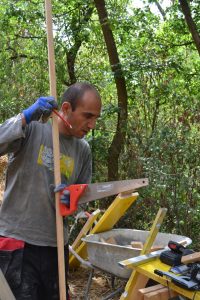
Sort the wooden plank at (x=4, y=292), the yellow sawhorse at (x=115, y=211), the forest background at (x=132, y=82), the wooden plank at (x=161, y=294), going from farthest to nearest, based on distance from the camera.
Result: the forest background at (x=132, y=82), the yellow sawhorse at (x=115, y=211), the wooden plank at (x=161, y=294), the wooden plank at (x=4, y=292)

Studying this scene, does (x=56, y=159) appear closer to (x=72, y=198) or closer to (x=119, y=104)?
(x=72, y=198)

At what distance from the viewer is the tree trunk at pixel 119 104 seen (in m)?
5.23

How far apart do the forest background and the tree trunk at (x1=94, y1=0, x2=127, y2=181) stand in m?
0.01

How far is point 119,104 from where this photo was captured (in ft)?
18.6

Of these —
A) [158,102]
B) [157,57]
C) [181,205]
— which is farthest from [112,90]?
[181,205]

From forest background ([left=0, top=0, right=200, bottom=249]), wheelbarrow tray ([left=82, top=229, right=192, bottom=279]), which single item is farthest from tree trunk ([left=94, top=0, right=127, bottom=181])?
wheelbarrow tray ([left=82, top=229, right=192, bottom=279])

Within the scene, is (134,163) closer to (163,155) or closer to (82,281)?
(163,155)

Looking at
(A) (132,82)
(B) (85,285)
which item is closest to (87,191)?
(B) (85,285)

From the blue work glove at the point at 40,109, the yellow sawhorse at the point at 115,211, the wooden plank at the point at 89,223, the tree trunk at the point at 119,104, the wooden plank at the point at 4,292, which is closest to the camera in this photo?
the wooden plank at the point at 4,292

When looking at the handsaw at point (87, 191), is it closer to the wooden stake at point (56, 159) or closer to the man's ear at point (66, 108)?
the wooden stake at point (56, 159)

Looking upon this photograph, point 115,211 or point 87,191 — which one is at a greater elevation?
point 87,191

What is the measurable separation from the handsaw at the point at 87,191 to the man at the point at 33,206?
0.14 m

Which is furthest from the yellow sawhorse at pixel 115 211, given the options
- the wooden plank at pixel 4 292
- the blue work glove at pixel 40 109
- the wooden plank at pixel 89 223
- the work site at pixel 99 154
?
the wooden plank at pixel 4 292

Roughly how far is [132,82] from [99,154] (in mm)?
1179
